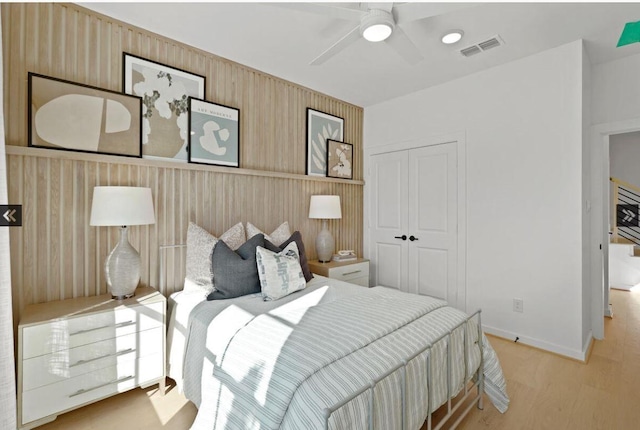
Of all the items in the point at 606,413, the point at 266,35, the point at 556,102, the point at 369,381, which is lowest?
the point at 606,413

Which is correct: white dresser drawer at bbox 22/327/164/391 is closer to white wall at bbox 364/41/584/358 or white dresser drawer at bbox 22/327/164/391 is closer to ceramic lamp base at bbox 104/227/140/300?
ceramic lamp base at bbox 104/227/140/300

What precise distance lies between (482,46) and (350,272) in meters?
2.51

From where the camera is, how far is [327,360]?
1.32 metres

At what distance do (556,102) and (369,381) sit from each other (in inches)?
114

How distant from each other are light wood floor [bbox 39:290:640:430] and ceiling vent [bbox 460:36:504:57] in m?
2.70

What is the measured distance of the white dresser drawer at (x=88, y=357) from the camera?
1640 mm

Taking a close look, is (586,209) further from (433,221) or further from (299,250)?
(299,250)

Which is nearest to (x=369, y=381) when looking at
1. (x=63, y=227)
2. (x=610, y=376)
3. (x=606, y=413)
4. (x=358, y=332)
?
(x=358, y=332)

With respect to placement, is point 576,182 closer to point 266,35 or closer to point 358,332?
point 358,332

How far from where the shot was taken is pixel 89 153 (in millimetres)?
2127

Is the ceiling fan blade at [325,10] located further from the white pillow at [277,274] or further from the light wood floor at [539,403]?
the light wood floor at [539,403]

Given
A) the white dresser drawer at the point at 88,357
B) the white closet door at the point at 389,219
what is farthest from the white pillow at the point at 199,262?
the white closet door at the point at 389,219

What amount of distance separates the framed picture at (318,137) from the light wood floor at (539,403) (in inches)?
100

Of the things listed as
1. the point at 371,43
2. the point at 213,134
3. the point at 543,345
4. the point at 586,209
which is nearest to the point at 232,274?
the point at 213,134
